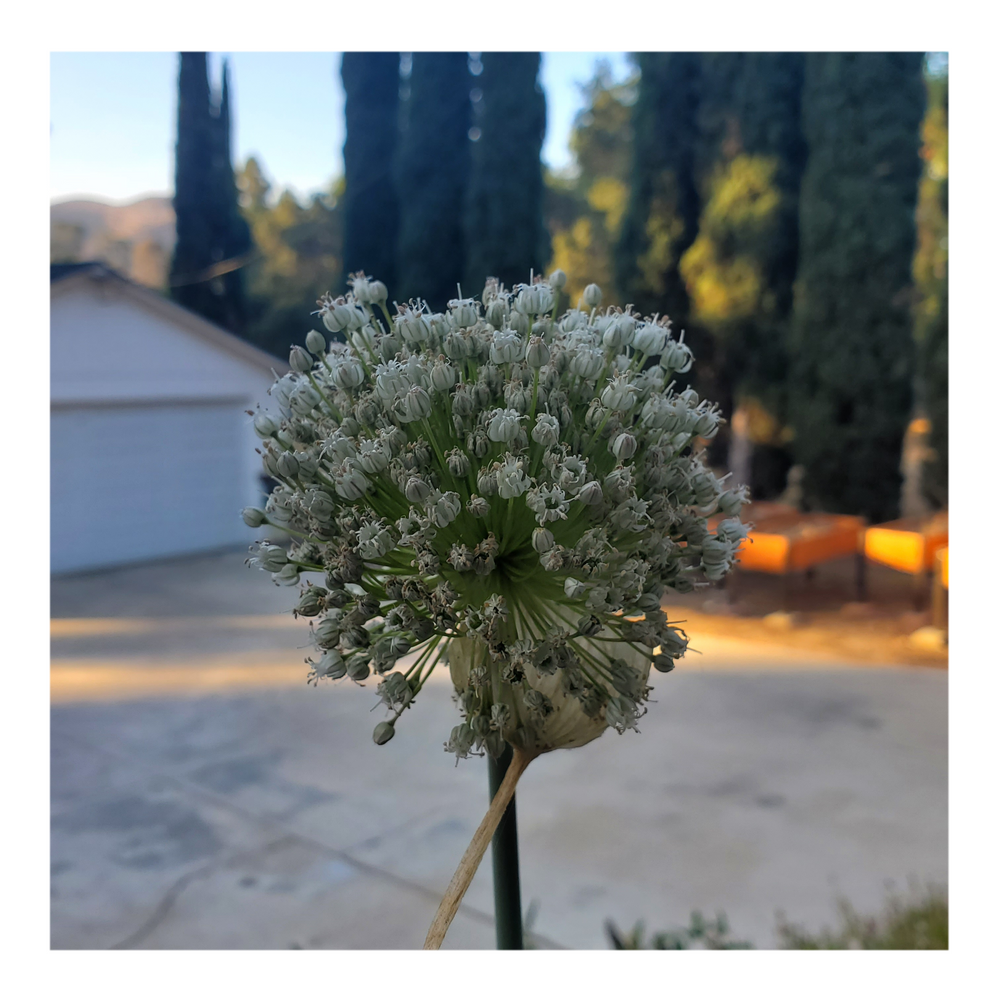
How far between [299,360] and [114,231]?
34.1 feet

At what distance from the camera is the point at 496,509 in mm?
894

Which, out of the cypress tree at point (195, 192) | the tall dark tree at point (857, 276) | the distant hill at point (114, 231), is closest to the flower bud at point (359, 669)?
the tall dark tree at point (857, 276)

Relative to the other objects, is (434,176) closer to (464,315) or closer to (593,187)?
(593,187)

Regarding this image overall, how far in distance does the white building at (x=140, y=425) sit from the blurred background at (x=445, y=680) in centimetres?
3

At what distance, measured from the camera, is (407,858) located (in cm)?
308

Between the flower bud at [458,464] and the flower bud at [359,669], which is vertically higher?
the flower bud at [458,464]

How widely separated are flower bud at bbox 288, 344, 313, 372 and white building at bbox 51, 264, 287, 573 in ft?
21.3

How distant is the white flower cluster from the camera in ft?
2.79

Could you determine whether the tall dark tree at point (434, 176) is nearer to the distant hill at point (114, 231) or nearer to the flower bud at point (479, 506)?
the distant hill at point (114, 231)

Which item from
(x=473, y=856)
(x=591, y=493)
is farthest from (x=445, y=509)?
(x=473, y=856)

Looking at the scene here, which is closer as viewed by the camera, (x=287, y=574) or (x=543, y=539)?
(x=543, y=539)

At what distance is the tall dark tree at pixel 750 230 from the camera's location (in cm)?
685
